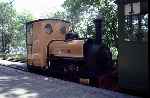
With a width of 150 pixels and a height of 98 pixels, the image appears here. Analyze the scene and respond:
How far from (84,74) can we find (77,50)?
1.10m

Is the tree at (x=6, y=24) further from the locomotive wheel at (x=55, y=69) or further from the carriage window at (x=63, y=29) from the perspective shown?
the locomotive wheel at (x=55, y=69)

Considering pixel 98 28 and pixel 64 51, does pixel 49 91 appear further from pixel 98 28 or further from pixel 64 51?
pixel 64 51

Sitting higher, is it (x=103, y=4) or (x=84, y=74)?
(x=103, y=4)

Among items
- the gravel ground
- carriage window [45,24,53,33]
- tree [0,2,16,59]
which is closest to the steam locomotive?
carriage window [45,24,53,33]

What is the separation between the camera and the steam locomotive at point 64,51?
542 inches

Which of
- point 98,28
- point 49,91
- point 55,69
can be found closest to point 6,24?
point 55,69

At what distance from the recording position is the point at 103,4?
24.3 meters

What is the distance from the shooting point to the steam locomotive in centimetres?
1376

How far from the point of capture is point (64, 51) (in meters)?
15.5

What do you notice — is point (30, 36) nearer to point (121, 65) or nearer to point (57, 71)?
point (57, 71)

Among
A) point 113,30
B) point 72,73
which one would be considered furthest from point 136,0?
point 113,30

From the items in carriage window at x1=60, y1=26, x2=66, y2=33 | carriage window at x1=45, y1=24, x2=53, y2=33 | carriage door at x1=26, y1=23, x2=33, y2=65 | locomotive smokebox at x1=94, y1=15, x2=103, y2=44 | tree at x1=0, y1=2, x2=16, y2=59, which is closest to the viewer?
locomotive smokebox at x1=94, y1=15, x2=103, y2=44

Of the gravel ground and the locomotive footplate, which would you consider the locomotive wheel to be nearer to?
the locomotive footplate

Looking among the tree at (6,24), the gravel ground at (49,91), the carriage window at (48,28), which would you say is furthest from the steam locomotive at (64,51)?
the tree at (6,24)
